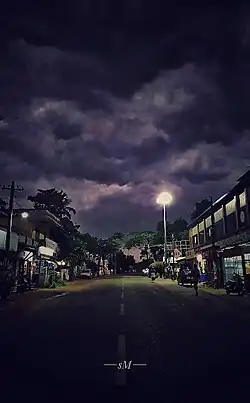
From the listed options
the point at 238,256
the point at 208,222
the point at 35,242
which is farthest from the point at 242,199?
the point at 35,242

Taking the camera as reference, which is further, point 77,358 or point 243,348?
point 243,348

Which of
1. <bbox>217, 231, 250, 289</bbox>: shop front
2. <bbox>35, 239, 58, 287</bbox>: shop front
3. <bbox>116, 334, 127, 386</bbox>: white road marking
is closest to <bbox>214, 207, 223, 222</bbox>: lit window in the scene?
<bbox>217, 231, 250, 289</bbox>: shop front

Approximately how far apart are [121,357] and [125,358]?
0.36ft

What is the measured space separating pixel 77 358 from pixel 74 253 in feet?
200

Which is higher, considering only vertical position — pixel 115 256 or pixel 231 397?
pixel 115 256

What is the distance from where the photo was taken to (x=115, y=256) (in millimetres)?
144125

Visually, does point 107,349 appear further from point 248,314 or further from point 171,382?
point 248,314

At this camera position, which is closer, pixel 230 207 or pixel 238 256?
pixel 238 256

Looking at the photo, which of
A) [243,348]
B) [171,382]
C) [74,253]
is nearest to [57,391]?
[171,382]

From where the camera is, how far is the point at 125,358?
8352 mm

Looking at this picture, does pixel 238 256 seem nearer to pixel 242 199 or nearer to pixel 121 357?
pixel 242 199

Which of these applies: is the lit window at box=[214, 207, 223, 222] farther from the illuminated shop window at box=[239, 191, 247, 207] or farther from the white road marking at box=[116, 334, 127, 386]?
the white road marking at box=[116, 334, 127, 386]

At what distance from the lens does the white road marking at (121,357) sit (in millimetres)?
6668

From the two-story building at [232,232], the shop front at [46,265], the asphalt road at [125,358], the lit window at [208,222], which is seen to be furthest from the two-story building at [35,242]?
the asphalt road at [125,358]
